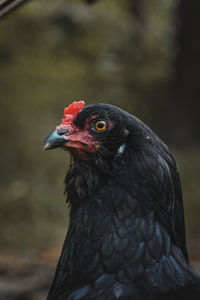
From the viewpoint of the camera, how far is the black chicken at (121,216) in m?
2.54

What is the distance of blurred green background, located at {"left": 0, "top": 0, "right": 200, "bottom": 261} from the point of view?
7.35 meters

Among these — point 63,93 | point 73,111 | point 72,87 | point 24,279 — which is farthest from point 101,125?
point 72,87

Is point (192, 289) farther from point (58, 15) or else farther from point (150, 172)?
point (58, 15)

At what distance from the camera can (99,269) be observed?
2588 mm

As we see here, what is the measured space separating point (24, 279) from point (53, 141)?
2.42 meters

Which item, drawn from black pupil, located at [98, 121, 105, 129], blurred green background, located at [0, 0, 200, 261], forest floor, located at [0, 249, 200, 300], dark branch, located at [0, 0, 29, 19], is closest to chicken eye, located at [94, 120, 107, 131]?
black pupil, located at [98, 121, 105, 129]

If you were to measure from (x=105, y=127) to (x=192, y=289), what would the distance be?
944 mm

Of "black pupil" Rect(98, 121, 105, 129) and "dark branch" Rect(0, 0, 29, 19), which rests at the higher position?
"dark branch" Rect(0, 0, 29, 19)

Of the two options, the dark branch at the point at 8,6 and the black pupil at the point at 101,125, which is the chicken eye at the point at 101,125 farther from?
the dark branch at the point at 8,6

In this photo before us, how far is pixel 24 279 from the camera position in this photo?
468 centimetres

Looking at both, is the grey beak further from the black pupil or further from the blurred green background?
the blurred green background

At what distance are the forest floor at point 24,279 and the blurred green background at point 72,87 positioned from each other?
43.3 inches

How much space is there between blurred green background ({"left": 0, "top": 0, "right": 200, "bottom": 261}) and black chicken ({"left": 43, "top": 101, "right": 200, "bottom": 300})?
3.78 m

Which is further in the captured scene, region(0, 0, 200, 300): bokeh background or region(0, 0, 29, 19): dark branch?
region(0, 0, 200, 300): bokeh background
